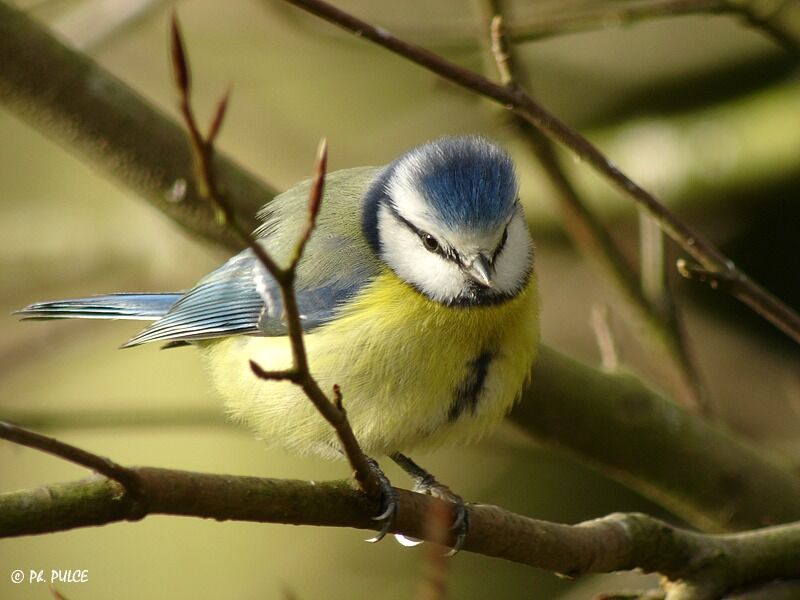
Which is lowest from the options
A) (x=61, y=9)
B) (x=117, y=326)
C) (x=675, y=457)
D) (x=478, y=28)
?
(x=675, y=457)

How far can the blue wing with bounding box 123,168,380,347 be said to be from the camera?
231 cm

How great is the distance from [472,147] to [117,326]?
2.43 metres

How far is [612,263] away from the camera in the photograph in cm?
278

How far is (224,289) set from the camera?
2.58 m

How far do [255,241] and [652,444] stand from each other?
1809 mm

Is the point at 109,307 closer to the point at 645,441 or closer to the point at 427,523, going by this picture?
the point at 427,523

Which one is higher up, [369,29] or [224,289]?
[224,289]

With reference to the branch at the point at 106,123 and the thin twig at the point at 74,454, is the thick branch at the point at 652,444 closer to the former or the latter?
the branch at the point at 106,123

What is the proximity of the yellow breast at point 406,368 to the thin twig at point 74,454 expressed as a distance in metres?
0.77

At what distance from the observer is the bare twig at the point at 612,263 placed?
270cm

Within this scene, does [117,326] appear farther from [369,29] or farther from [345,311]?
[369,29]

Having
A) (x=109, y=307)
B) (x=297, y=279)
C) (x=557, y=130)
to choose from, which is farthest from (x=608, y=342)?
(x=109, y=307)

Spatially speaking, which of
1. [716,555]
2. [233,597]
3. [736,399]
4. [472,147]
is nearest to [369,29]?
[472,147]

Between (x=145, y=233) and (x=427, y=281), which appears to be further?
(x=145, y=233)
